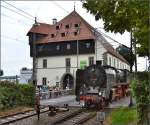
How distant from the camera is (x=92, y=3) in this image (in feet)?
62.2

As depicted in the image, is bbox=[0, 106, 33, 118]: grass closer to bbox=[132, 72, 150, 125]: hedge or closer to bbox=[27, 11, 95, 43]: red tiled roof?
bbox=[132, 72, 150, 125]: hedge

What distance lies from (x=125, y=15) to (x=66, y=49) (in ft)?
199

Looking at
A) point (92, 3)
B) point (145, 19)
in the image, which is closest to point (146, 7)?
point (145, 19)

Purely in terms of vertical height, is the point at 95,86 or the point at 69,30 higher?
the point at 69,30

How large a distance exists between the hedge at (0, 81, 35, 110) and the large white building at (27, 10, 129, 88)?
38.0 m

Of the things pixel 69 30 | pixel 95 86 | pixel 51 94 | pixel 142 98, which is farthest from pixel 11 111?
pixel 69 30

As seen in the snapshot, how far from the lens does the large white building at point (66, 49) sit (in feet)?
250

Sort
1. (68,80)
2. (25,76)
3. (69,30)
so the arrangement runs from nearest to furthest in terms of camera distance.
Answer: (25,76)
(68,80)
(69,30)

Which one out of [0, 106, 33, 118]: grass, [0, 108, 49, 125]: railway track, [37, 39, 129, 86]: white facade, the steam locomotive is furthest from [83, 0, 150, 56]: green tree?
[37, 39, 129, 86]: white facade

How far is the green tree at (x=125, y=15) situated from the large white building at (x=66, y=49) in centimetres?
5351

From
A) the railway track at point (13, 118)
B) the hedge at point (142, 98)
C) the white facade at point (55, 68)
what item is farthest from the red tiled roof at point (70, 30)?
the hedge at point (142, 98)

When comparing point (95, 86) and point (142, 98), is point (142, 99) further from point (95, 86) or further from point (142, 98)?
point (95, 86)

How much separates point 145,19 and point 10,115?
1408cm

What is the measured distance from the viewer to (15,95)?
108ft
